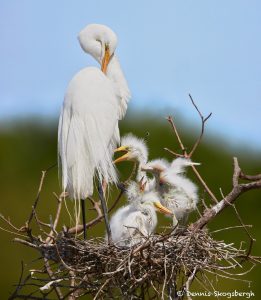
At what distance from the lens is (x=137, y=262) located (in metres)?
5.27

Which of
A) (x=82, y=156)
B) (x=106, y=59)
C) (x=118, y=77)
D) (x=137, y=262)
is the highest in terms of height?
(x=106, y=59)

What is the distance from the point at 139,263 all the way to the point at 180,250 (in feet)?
0.71

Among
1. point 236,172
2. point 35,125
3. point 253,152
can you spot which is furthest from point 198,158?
point 236,172

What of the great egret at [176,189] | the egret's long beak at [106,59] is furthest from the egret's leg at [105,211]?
the egret's long beak at [106,59]

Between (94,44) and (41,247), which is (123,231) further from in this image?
(94,44)

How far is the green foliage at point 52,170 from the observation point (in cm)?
1089

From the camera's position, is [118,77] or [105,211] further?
[118,77]

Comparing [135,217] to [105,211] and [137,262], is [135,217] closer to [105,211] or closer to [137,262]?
[105,211]

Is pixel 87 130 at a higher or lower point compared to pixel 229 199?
higher

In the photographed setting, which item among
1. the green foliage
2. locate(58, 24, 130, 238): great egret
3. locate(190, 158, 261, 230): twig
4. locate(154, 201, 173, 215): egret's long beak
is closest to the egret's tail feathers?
locate(58, 24, 130, 238): great egret

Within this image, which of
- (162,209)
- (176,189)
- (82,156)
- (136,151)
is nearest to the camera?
(82,156)

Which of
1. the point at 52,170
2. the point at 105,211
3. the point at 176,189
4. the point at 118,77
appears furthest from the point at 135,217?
the point at 52,170

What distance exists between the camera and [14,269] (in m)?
10.9

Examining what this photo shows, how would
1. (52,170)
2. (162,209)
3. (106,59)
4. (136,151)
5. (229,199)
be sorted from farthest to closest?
(52,170), (106,59), (136,151), (162,209), (229,199)
